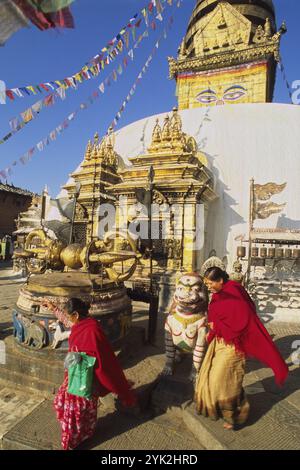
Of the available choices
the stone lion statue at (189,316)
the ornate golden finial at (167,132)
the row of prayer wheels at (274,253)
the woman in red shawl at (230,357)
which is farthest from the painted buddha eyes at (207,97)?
the woman in red shawl at (230,357)

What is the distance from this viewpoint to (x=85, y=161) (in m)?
12.1

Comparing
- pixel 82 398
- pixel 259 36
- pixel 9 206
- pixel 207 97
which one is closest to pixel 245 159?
pixel 207 97

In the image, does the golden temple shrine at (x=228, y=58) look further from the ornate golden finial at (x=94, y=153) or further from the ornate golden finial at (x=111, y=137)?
the ornate golden finial at (x=94, y=153)

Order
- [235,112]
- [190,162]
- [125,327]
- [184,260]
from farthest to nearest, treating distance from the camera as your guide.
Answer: [235,112], [190,162], [184,260], [125,327]

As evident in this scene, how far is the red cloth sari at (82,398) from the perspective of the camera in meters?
2.51

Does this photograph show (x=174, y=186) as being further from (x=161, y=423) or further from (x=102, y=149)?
(x=161, y=423)

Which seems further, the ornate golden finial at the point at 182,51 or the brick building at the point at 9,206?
the brick building at the point at 9,206

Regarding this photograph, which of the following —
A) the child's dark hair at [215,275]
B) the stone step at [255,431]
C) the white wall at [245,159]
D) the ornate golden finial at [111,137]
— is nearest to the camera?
the stone step at [255,431]

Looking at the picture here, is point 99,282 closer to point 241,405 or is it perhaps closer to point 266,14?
point 241,405

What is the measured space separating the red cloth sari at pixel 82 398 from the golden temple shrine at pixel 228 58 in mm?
16503

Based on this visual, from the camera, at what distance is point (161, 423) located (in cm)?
296
